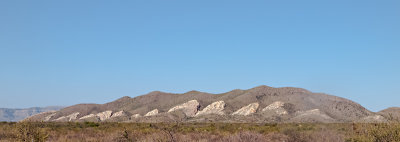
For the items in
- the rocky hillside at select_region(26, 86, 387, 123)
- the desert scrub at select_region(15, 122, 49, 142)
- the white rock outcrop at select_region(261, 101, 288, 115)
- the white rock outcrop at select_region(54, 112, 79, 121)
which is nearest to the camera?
the desert scrub at select_region(15, 122, 49, 142)

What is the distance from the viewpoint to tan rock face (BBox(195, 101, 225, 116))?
346ft

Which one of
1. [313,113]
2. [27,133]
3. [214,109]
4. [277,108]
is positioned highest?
[214,109]

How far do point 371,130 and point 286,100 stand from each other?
93.0 metres

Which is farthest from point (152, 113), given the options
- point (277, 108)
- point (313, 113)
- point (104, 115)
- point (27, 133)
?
point (27, 133)

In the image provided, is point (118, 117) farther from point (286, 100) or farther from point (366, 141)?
point (366, 141)

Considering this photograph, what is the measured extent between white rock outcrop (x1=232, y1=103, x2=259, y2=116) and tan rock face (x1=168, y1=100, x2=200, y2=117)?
13.2 m

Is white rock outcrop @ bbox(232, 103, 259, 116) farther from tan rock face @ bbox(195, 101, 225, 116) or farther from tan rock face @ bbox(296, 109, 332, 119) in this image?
tan rock face @ bbox(296, 109, 332, 119)

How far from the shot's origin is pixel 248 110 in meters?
102

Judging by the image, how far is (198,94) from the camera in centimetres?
13738

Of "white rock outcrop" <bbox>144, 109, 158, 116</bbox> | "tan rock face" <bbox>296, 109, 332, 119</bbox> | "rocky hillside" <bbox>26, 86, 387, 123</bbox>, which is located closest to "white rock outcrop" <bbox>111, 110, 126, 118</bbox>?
"rocky hillside" <bbox>26, 86, 387, 123</bbox>

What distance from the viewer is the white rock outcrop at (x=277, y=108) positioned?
96.3 meters

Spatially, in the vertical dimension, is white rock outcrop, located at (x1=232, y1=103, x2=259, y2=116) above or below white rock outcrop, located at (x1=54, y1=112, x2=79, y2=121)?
below

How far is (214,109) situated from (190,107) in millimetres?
8924

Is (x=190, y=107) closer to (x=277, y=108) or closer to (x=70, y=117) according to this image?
(x=277, y=108)
